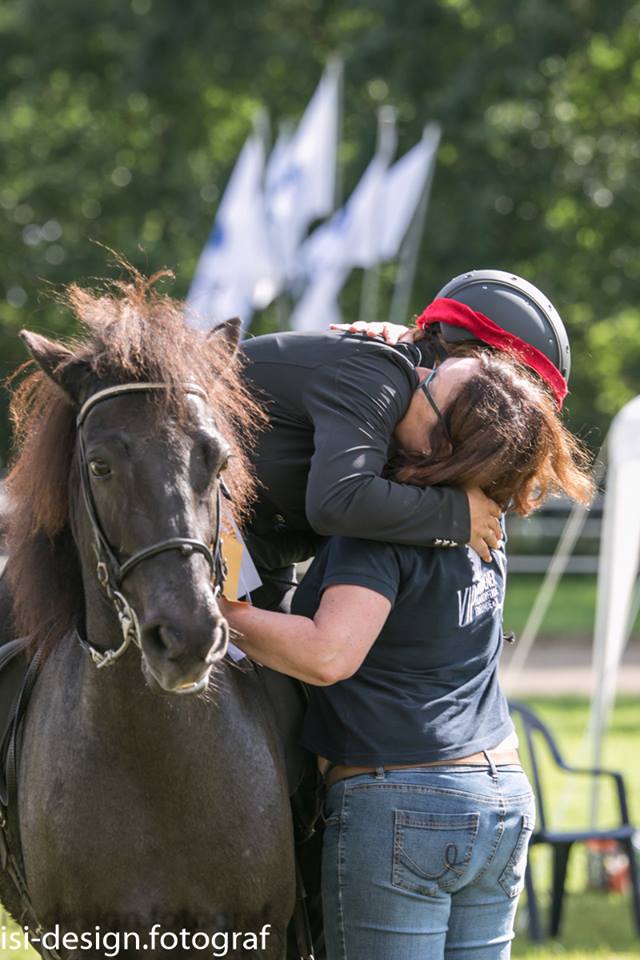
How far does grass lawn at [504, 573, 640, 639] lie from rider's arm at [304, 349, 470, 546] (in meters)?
18.4

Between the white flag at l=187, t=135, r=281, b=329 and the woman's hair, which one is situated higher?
the woman's hair

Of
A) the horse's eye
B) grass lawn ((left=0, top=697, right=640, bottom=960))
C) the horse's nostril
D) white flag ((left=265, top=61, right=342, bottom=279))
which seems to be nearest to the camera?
the horse's nostril

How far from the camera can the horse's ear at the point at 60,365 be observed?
3.22 metres

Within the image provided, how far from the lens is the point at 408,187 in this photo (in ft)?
60.8

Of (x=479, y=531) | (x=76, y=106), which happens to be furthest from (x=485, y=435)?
(x=76, y=106)

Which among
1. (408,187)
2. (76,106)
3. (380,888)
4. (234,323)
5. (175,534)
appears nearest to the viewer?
(175,534)

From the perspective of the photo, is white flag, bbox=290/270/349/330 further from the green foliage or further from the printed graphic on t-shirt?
the printed graphic on t-shirt

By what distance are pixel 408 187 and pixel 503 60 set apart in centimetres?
904

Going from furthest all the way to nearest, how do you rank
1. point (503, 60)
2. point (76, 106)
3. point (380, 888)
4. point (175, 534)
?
point (76, 106), point (503, 60), point (380, 888), point (175, 534)

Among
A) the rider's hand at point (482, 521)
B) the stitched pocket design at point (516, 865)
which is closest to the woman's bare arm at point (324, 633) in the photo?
the rider's hand at point (482, 521)

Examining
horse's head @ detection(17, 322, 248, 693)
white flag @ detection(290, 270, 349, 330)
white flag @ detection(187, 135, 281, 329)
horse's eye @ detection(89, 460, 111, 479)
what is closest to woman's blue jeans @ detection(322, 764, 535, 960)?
horse's head @ detection(17, 322, 248, 693)

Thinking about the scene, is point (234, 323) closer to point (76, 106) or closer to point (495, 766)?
point (495, 766)

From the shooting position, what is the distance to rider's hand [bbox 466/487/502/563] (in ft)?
11.0

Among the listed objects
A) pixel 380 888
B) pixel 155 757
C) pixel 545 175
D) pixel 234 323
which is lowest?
pixel 545 175
